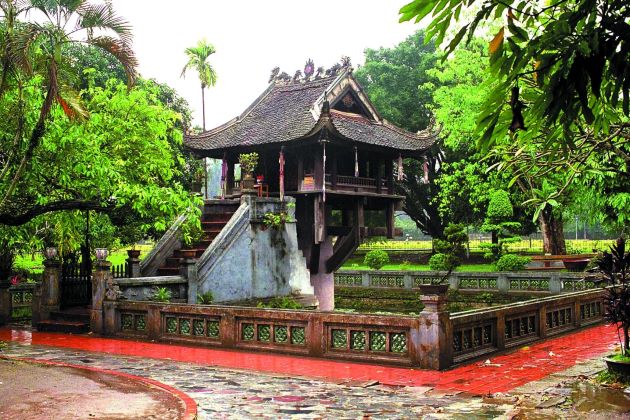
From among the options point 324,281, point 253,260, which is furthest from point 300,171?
point 324,281

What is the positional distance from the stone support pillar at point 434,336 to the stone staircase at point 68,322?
8.23 meters

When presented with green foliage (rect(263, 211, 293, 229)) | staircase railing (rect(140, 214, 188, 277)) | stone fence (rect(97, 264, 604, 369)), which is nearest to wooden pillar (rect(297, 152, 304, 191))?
green foliage (rect(263, 211, 293, 229))

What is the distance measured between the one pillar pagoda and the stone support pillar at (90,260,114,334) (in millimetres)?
7232

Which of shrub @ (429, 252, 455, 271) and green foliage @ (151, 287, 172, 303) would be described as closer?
green foliage @ (151, 287, 172, 303)

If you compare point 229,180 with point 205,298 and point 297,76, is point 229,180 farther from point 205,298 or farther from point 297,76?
point 205,298

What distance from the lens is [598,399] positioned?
8.18 metres

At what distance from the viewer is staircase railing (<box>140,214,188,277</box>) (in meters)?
17.6

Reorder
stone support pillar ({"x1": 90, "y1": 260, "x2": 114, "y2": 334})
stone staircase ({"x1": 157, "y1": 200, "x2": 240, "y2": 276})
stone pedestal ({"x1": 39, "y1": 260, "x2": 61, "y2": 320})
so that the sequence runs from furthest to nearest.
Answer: stone staircase ({"x1": 157, "y1": 200, "x2": 240, "y2": 276}), stone pedestal ({"x1": 39, "y1": 260, "x2": 61, "y2": 320}), stone support pillar ({"x1": 90, "y1": 260, "x2": 114, "y2": 334})

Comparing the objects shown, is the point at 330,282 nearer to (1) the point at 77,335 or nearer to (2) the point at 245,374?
(1) the point at 77,335

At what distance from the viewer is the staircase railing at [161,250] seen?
1762cm

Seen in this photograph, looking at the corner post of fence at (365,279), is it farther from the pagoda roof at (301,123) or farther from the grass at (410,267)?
the pagoda roof at (301,123)

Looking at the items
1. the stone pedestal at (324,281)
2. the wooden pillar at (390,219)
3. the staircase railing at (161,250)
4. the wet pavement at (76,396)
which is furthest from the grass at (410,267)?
the wet pavement at (76,396)

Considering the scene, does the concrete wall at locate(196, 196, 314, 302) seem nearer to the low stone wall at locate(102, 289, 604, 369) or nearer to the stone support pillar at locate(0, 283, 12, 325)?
→ the low stone wall at locate(102, 289, 604, 369)

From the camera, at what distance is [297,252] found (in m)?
20.7
